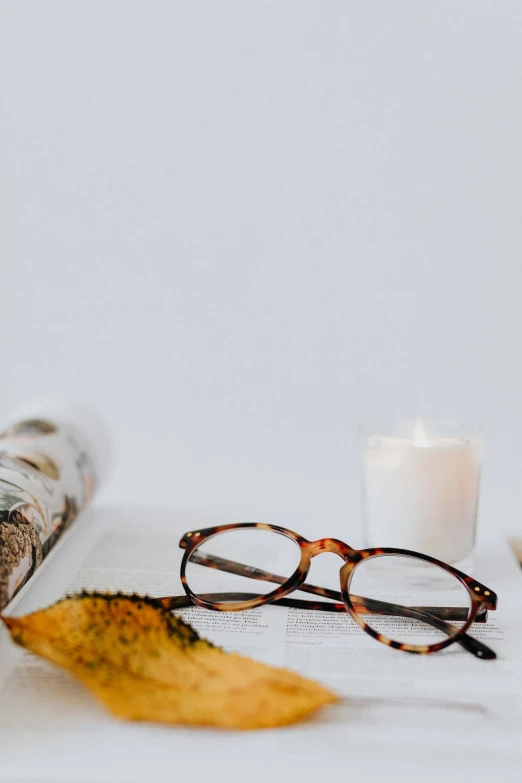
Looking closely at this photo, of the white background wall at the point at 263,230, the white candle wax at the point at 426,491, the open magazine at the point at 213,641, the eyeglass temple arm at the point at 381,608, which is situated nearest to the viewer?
the open magazine at the point at 213,641

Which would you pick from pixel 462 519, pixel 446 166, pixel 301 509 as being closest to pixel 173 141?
pixel 446 166

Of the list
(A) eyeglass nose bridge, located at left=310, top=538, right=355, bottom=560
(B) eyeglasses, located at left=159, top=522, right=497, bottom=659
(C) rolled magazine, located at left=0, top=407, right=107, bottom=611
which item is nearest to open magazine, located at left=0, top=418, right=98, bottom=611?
(C) rolled magazine, located at left=0, top=407, right=107, bottom=611

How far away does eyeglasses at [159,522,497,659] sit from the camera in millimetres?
520

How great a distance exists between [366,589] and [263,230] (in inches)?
20.4

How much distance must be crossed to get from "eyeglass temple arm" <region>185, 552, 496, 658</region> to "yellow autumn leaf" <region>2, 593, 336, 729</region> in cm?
10

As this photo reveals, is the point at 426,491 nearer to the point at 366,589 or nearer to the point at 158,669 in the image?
the point at 366,589

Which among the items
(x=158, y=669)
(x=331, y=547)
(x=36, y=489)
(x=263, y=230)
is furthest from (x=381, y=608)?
(x=263, y=230)

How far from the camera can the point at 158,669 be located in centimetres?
46

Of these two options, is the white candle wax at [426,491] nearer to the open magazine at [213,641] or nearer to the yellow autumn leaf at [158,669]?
the open magazine at [213,641]

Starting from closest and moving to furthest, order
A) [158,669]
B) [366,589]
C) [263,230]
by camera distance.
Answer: [158,669] < [366,589] < [263,230]

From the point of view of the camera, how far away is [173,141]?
98cm

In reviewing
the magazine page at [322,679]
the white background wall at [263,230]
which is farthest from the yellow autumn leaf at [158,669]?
the white background wall at [263,230]

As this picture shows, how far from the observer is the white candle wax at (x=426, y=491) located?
62 cm

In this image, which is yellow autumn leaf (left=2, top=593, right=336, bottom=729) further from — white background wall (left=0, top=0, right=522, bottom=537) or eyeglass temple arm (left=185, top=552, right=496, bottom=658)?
white background wall (left=0, top=0, right=522, bottom=537)
